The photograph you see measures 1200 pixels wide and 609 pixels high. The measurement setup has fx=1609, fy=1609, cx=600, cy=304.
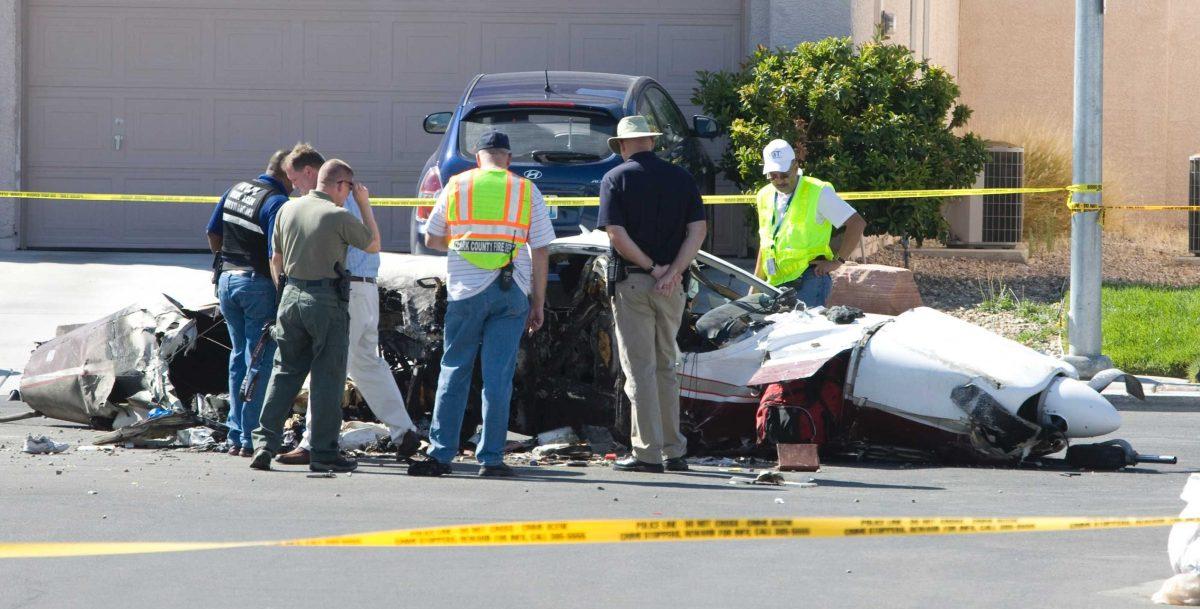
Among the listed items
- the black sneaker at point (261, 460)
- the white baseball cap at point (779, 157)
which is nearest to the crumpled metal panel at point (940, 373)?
the white baseball cap at point (779, 157)

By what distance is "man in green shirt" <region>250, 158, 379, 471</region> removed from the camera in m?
7.88

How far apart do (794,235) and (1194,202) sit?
907cm

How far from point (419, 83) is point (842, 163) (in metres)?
4.59

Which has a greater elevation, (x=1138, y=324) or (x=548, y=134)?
(x=548, y=134)

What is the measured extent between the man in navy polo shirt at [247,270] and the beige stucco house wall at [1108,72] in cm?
1142

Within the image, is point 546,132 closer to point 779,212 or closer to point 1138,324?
point 779,212

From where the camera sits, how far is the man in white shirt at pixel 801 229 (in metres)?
9.43

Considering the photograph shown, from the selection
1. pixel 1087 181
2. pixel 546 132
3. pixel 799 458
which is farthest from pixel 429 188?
pixel 1087 181

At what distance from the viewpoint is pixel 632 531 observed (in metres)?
6.41

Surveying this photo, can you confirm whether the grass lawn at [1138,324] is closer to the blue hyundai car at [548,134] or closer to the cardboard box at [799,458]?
the blue hyundai car at [548,134]

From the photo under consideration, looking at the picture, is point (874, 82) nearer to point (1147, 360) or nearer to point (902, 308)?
point (902, 308)

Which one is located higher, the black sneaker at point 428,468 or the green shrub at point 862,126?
the green shrub at point 862,126

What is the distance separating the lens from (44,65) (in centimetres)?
1574

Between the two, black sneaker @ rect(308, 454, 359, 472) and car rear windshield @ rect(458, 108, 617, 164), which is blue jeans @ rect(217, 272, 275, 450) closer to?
black sneaker @ rect(308, 454, 359, 472)
